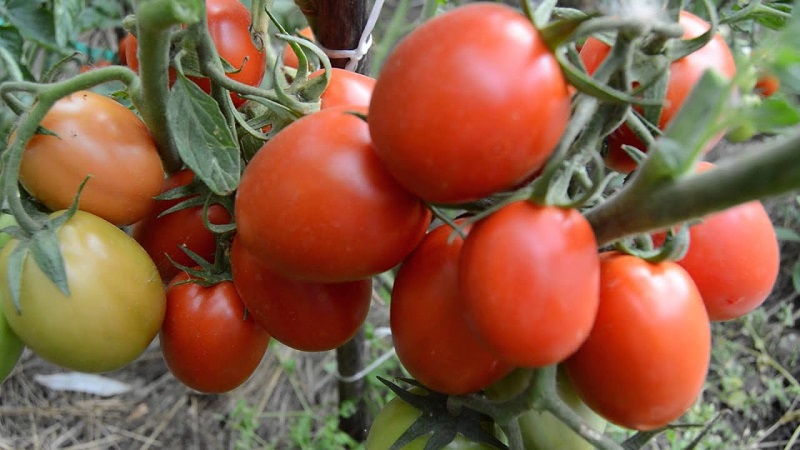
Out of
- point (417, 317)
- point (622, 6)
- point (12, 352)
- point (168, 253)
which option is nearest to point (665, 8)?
point (622, 6)

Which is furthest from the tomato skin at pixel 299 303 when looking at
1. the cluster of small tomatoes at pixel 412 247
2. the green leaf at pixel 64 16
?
the green leaf at pixel 64 16

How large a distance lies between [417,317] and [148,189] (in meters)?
0.29

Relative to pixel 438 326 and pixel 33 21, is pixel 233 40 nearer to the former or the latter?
pixel 438 326

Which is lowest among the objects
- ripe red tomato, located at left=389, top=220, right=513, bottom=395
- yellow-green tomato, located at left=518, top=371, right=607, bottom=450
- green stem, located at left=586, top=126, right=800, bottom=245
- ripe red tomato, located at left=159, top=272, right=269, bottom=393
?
yellow-green tomato, located at left=518, top=371, right=607, bottom=450

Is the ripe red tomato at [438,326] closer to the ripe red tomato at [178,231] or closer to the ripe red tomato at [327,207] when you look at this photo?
the ripe red tomato at [327,207]

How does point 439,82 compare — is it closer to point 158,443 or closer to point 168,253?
point 168,253

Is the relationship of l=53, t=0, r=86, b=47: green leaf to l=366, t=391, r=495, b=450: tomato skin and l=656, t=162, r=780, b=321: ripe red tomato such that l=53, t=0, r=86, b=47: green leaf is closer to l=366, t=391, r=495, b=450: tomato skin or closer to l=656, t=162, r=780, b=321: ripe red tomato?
l=366, t=391, r=495, b=450: tomato skin

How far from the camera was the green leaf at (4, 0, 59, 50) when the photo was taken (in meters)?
0.95

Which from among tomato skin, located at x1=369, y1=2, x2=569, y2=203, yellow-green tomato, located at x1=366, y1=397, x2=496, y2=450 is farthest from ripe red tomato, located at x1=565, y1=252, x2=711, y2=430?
yellow-green tomato, located at x1=366, y1=397, x2=496, y2=450

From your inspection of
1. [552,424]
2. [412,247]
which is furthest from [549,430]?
[412,247]

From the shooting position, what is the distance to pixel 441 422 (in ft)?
2.06

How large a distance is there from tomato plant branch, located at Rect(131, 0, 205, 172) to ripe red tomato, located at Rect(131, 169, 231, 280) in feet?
0.11

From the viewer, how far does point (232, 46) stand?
667mm

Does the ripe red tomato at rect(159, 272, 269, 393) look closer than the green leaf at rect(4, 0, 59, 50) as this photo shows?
Yes
